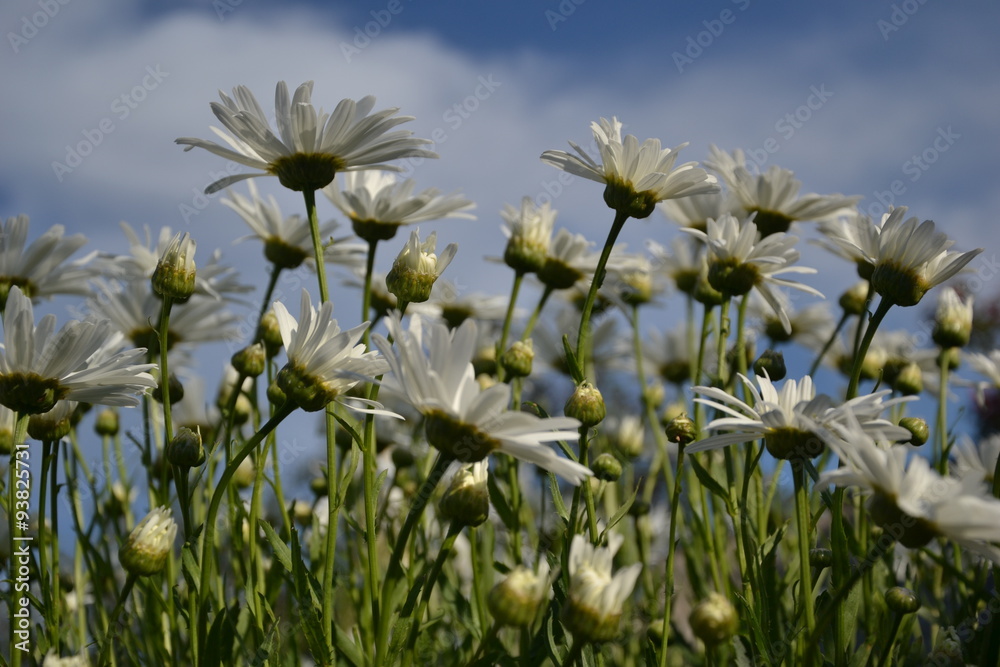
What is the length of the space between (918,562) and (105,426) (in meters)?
2.09

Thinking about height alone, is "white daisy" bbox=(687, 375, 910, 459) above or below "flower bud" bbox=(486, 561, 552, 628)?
above

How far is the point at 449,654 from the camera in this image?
1.94m

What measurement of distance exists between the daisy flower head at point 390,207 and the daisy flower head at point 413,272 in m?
0.38

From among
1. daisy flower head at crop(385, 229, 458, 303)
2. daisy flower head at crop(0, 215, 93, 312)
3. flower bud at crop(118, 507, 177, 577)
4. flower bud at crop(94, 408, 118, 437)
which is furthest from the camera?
flower bud at crop(94, 408, 118, 437)

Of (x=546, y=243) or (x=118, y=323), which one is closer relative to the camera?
(x=546, y=243)

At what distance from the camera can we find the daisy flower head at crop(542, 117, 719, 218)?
1.45 m

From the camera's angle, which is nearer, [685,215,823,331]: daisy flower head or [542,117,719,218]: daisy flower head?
[542,117,719,218]: daisy flower head

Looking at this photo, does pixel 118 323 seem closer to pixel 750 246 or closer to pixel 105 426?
pixel 105 426

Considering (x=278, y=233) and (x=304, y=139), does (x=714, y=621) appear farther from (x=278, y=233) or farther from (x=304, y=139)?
(x=278, y=233)

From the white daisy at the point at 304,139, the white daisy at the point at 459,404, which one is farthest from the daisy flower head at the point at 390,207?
the white daisy at the point at 459,404

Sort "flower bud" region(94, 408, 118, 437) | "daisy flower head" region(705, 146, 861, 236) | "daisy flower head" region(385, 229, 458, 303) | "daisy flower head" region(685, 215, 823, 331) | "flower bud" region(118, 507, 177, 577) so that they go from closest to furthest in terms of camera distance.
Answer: "flower bud" region(118, 507, 177, 577) < "daisy flower head" region(385, 229, 458, 303) < "daisy flower head" region(685, 215, 823, 331) < "daisy flower head" region(705, 146, 861, 236) < "flower bud" region(94, 408, 118, 437)

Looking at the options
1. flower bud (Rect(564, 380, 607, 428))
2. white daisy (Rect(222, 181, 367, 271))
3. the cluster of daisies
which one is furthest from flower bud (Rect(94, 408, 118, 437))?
flower bud (Rect(564, 380, 607, 428))

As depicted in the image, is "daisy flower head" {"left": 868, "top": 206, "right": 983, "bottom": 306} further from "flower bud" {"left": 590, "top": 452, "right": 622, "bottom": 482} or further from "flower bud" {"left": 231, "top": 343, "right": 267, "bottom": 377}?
"flower bud" {"left": 231, "top": 343, "right": 267, "bottom": 377}

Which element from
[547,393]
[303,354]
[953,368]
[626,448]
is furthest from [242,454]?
[547,393]
